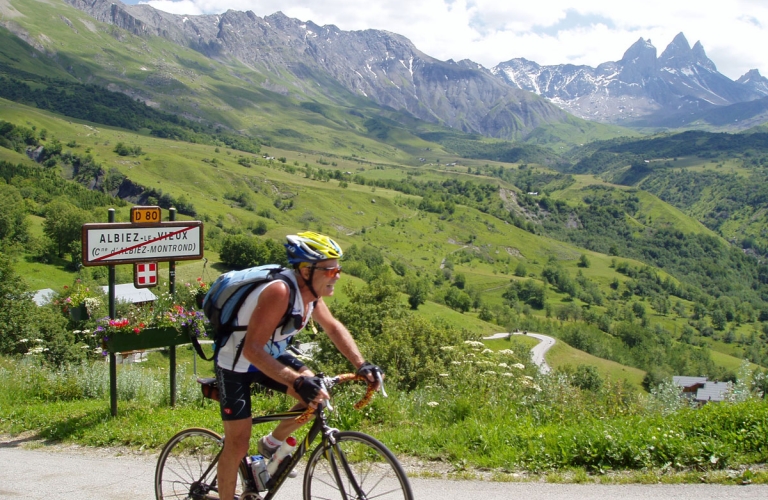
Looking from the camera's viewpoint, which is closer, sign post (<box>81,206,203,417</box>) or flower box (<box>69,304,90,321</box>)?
sign post (<box>81,206,203,417</box>)

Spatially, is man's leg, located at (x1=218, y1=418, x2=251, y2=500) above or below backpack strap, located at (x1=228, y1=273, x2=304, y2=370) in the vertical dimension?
below

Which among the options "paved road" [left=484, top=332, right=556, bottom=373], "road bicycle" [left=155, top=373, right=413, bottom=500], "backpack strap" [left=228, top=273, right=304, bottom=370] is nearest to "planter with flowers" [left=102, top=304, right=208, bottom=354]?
"road bicycle" [left=155, top=373, right=413, bottom=500]

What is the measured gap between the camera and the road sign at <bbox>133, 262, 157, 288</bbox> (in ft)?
33.9

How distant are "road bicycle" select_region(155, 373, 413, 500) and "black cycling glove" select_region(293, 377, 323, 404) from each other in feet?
0.68

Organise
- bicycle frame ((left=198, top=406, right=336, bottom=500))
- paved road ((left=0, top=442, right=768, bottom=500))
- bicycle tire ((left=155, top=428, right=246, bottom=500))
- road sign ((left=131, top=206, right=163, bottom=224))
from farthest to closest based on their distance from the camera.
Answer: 1. road sign ((left=131, top=206, right=163, bottom=224))
2. paved road ((left=0, top=442, right=768, bottom=500))
3. bicycle tire ((left=155, top=428, right=246, bottom=500))
4. bicycle frame ((left=198, top=406, right=336, bottom=500))

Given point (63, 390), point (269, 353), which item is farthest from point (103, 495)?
point (63, 390)

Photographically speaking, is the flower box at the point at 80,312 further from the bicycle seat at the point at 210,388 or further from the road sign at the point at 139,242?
the bicycle seat at the point at 210,388

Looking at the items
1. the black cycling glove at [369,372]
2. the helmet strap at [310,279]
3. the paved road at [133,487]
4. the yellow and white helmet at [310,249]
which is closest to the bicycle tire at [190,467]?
the paved road at [133,487]

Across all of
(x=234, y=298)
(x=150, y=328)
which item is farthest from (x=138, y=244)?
(x=234, y=298)

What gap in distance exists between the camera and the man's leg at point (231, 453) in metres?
5.02

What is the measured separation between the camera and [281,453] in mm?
5098

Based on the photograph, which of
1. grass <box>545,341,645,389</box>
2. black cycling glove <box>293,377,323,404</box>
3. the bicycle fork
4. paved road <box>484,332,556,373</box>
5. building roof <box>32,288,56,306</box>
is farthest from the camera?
paved road <box>484,332,556,373</box>

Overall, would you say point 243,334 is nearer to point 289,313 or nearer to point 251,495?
point 289,313

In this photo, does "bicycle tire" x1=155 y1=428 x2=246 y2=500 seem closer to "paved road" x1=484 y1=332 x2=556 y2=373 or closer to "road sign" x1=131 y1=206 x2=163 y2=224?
"road sign" x1=131 y1=206 x2=163 y2=224
